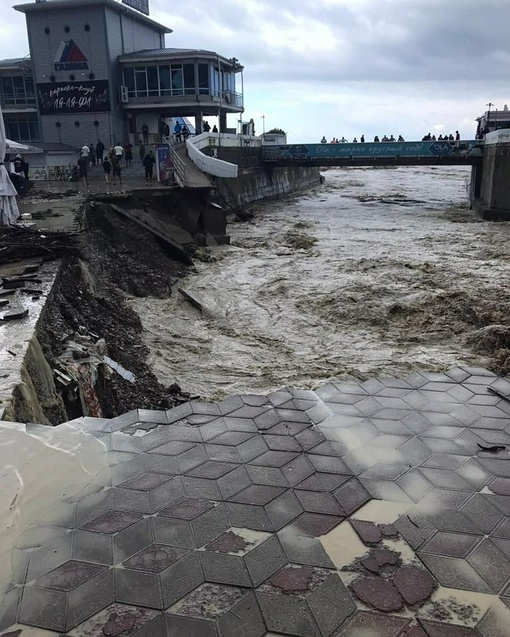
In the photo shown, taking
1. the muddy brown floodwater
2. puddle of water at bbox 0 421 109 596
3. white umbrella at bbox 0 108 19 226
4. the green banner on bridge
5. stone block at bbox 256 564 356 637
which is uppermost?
the green banner on bridge

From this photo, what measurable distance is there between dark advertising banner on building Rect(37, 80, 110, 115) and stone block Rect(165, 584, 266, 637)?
36.0m

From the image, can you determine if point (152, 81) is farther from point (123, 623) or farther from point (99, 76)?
point (123, 623)

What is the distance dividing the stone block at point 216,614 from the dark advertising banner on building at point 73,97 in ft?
118

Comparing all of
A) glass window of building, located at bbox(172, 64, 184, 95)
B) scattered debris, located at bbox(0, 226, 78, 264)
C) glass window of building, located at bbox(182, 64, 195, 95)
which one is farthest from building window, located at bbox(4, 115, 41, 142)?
scattered debris, located at bbox(0, 226, 78, 264)

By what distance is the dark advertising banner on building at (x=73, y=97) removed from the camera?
3422 cm

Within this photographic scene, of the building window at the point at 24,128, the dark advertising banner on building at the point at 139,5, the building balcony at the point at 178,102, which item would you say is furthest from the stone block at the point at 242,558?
the dark advertising banner on building at the point at 139,5

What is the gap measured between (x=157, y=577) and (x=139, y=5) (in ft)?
135

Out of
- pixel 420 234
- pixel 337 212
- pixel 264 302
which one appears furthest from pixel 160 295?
pixel 337 212

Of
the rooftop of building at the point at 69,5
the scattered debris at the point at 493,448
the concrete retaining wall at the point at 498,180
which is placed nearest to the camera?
the scattered debris at the point at 493,448

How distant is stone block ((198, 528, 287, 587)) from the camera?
2.91m

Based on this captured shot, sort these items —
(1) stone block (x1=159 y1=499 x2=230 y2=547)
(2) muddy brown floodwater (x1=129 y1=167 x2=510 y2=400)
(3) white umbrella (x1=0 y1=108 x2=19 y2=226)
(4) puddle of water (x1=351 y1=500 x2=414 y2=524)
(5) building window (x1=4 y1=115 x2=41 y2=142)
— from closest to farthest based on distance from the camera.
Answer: (1) stone block (x1=159 y1=499 x2=230 y2=547)
(4) puddle of water (x1=351 y1=500 x2=414 y2=524)
(2) muddy brown floodwater (x1=129 y1=167 x2=510 y2=400)
(3) white umbrella (x1=0 y1=108 x2=19 y2=226)
(5) building window (x1=4 y1=115 x2=41 y2=142)

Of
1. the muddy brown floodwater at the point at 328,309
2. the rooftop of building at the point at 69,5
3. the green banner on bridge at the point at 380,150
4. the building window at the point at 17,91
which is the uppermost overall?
the rooftop of building at the point at 69,5

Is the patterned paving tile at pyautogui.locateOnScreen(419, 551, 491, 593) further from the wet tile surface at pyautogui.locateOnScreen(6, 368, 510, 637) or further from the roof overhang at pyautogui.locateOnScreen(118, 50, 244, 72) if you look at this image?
the roof overhang at pyautogui.locateOnScreen(118, 50, 244, 72)

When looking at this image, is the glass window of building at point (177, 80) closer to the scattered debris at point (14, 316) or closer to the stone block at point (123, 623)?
the scattered debris at point (14, 316)
